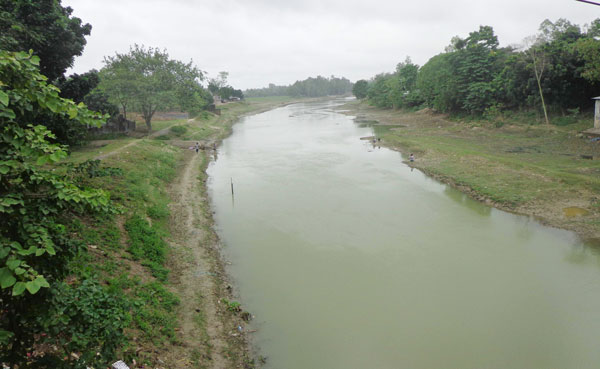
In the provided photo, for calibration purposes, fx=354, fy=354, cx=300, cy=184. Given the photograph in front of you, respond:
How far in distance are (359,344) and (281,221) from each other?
8.33 metres

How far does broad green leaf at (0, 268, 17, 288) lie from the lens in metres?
2.71

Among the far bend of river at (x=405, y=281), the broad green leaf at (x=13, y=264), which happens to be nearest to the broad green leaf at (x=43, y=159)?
the broad green leaf at (x=13, y=264)

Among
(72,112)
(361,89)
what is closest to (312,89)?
(361,89)

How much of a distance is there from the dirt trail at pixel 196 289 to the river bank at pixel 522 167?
13.9 m

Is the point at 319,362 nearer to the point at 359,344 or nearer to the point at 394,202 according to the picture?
the point at 359,344

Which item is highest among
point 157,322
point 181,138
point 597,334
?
point 181,138

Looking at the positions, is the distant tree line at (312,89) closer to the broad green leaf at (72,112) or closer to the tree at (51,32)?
the tree at (51,32)

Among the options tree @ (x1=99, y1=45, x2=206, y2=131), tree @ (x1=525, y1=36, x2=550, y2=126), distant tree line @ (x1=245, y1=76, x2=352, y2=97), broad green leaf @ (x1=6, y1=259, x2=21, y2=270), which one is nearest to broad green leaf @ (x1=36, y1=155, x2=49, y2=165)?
broad green leaf @ (x1=6, y1=259, x2=21, y2=270)

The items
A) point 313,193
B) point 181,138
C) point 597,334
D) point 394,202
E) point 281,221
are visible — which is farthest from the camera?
point 181,138

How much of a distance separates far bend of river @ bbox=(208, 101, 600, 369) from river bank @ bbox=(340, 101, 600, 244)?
45.7 inches

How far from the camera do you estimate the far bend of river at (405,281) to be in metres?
8.41

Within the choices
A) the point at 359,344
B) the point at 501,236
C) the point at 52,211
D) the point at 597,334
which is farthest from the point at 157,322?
the point at 501,236

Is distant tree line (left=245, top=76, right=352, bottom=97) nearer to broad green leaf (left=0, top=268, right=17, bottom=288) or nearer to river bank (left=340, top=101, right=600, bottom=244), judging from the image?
river bank (left=340, top=101, right=600, bottom=244)

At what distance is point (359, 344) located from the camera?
28.2 ft
